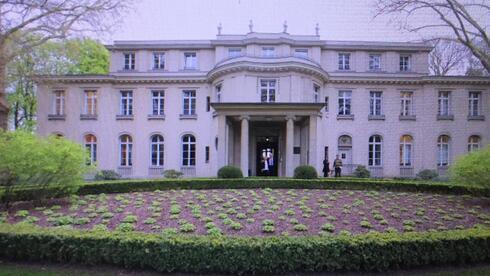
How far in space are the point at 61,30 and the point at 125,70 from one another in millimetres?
9706

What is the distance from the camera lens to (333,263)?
5176 millimetres

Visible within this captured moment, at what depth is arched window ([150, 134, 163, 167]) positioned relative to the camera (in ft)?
80.9

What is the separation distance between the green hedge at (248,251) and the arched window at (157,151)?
19075 mm

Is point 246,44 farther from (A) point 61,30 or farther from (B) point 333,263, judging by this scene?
(B) point 333,263

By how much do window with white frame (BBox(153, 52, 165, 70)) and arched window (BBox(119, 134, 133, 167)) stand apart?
20.4 ft

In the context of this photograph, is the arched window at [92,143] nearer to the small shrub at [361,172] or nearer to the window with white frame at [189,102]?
the window with white frame at [189,102]

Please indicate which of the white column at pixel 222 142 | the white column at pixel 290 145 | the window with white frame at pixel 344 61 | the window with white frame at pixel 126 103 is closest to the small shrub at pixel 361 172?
the white column at pixel 290 145

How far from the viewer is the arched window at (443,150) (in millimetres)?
24516

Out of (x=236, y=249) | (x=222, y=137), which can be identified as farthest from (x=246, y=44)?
(x=236, y=249)

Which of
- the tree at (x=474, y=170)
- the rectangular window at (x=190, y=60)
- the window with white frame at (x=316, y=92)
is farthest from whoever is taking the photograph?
the rectangular window at (x=190, y=60)

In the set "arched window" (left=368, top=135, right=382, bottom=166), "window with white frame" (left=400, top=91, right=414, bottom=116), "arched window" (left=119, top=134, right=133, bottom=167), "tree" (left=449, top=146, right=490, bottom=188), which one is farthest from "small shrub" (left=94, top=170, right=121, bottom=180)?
"window with white frame" (left=400, top=91, right=414, bottom=116)

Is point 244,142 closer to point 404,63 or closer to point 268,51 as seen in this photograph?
point 268,51

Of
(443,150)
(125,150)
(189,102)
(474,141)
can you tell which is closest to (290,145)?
(189,102)

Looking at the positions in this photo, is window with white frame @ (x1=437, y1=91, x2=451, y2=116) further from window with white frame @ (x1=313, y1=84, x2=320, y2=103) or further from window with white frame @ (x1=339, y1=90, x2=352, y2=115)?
window with white frame @ (x1=313, y1=84, x2=320, y2=103)
